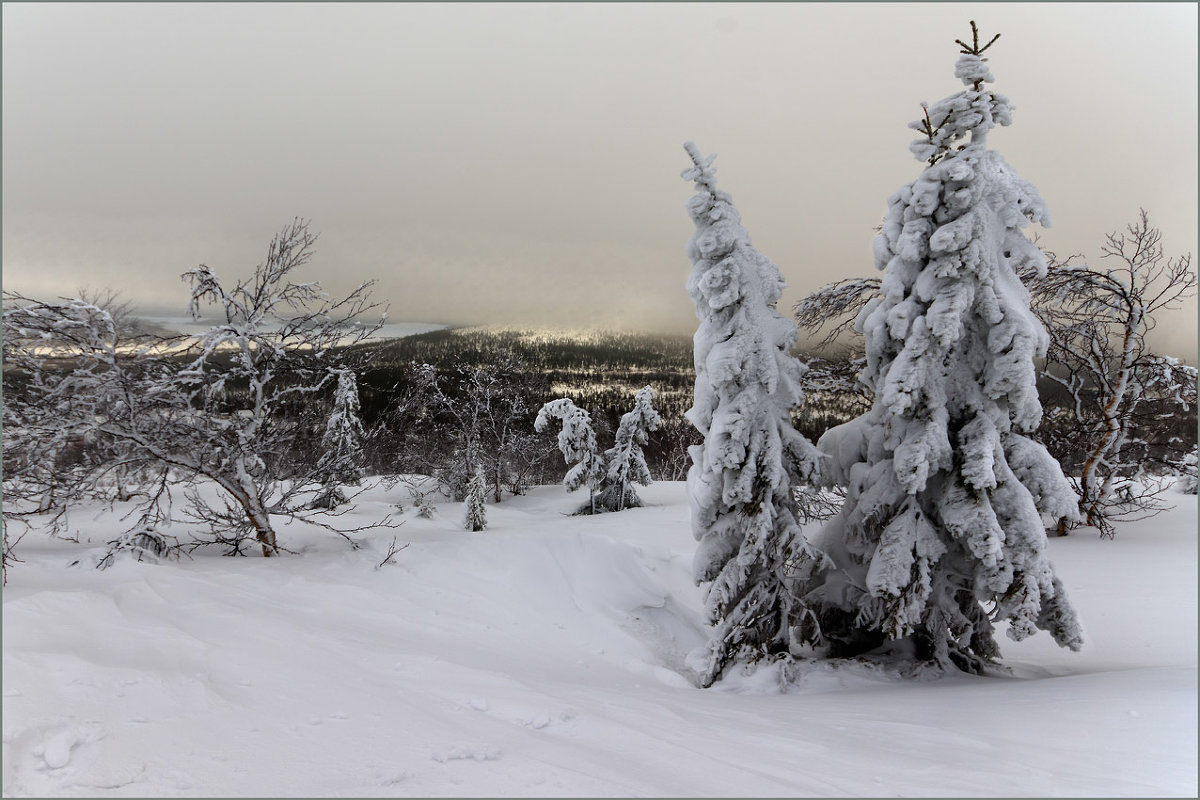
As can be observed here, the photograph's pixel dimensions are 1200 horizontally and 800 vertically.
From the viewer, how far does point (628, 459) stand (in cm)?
2478

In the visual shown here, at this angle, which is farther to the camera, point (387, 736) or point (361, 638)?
point (361, 638)

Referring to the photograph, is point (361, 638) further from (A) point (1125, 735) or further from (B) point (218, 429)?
(A) point (1125, 735)

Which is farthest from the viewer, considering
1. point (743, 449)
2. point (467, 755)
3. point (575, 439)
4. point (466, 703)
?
point (575, 439)

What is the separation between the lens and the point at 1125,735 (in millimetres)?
4750

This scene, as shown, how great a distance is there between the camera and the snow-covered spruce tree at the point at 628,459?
24703mm

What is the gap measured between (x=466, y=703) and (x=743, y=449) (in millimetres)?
4994

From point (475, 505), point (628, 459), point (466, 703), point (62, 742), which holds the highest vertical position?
point (62, 742)

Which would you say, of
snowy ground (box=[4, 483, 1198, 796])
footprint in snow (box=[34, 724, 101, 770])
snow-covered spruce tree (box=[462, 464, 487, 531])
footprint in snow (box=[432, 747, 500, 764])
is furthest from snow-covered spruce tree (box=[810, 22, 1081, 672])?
snow-covered spruce tree (box=[462, 464, 487, 531])

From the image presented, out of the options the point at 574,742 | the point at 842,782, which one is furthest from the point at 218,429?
the point at 842,782

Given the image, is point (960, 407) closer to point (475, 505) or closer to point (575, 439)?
point (475, 505)

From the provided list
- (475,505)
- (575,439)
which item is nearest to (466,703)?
(475,505)

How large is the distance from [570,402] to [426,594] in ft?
62.4

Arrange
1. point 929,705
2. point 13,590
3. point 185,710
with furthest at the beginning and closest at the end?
1. point 929,705
2. point 13,590
3. point 185,710

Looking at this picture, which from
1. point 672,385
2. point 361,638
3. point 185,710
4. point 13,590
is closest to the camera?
point 185,710
